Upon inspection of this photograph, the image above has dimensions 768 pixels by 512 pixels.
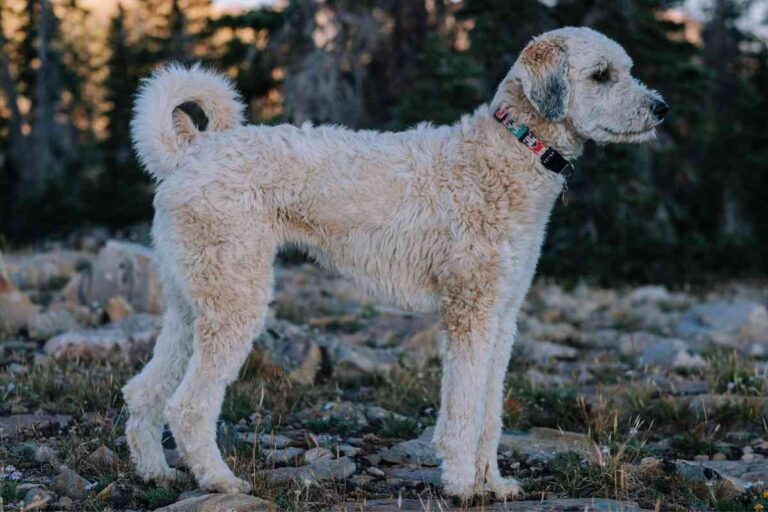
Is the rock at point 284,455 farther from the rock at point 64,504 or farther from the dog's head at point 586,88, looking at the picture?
the dog's head at point 586,88

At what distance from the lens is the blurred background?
16.3m

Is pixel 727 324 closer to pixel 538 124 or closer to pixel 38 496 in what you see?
pixel 538 124

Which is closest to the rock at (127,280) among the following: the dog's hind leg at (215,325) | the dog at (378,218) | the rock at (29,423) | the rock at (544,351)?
the rock at (29,423)

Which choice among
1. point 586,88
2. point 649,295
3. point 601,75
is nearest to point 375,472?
point 586,88

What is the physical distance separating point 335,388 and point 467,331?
2912mm

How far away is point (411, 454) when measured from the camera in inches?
242

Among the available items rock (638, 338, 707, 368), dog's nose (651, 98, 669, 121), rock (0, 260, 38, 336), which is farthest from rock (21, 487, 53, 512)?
rock (638, 338, 707, 368)

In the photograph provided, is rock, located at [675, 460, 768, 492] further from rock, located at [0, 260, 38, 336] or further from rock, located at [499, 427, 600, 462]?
rock, located at [0, 260, 38, 336]

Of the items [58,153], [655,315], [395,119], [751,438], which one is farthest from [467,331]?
[58,153]

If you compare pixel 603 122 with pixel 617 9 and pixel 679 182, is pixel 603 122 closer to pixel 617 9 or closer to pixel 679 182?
pixel 617 9

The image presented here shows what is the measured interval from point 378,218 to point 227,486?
1.74m

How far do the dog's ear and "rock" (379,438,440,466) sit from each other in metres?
2.29

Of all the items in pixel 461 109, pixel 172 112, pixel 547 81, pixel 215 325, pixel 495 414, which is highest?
pixel 461 109

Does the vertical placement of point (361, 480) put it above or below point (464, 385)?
below
